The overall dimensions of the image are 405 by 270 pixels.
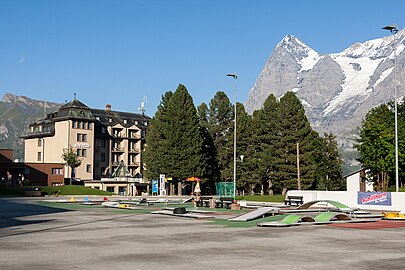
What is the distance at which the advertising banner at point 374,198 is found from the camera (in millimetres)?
45469

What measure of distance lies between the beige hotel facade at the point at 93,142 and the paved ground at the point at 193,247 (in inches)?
3090

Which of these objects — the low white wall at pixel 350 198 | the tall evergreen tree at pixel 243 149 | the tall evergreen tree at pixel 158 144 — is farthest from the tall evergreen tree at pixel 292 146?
the low white wall at pixel 350 198

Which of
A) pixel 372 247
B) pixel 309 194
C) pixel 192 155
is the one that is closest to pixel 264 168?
pixel 192 155

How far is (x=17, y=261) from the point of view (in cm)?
1428

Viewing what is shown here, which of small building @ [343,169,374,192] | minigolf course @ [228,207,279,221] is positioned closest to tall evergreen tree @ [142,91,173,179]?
small building @ [343,169,374,192]

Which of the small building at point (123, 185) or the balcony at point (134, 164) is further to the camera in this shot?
the balcony at point (134, 164)

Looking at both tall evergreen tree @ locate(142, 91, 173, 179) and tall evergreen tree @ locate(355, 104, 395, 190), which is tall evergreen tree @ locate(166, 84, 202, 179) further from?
tall evergreen tree @ locate(355, 104, 395, 190)

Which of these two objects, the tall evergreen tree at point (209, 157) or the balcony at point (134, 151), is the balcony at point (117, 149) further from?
the tall evergreen tree at point (209, 157)

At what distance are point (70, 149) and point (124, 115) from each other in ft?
91.0

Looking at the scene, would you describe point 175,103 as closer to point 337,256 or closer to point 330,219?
point 330,219

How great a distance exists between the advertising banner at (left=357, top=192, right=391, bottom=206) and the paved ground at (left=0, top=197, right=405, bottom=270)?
69.7ft

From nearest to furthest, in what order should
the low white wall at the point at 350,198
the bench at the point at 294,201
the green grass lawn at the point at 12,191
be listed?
the low white wall at the point at 350,198, the bench at the point at 294,201, the green grass lawn at the point at 12,191

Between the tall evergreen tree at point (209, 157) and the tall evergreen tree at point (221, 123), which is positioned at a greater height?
the tall evergreen tree at point (221, 123)

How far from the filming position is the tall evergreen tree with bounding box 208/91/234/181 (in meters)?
99.2
